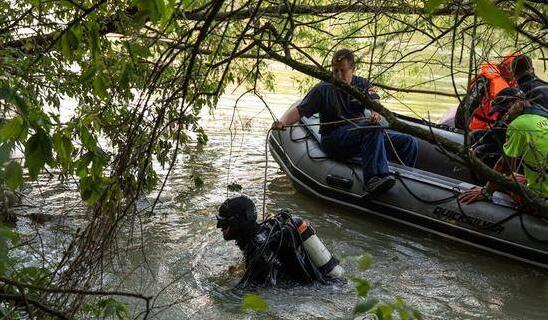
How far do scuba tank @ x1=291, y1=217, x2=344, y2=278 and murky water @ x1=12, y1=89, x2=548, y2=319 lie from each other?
160mm

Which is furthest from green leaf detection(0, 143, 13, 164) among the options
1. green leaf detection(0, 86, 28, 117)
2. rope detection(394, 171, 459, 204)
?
rope detection(394, 171, 459, 204)

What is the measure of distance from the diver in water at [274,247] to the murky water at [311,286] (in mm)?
113

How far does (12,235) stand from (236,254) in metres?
4.05

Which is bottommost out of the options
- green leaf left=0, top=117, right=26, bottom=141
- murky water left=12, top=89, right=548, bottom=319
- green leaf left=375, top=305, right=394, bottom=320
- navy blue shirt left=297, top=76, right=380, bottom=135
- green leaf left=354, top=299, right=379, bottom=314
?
murky water left=12, top=89, right=548, bottom=319

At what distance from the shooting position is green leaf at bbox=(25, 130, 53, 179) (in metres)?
1.39

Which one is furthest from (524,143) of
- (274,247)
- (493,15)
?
(493,15)

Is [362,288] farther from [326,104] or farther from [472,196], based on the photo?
[326,104]

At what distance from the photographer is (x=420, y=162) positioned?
7.09 m

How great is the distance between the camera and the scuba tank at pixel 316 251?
4.23 m

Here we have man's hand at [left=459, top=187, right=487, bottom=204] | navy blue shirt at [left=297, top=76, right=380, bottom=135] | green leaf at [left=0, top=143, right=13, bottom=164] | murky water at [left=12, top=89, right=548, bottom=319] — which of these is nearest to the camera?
green leaf at [left=0, top=143, right=13, bottom=164]

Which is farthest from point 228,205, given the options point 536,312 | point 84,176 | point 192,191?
point 192,191

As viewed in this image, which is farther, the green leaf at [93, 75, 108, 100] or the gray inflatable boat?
the gray inflatable boat

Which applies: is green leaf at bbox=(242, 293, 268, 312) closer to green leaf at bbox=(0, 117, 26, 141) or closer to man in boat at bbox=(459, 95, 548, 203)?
green leaf at bbox=(0, 117, 26, 141)

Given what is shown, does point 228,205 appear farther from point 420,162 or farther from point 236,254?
point 420,162
